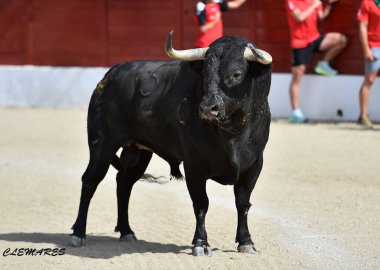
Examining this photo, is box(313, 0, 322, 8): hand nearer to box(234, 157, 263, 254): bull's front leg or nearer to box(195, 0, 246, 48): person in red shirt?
box(195, 0, 246, 48): person in red shirt

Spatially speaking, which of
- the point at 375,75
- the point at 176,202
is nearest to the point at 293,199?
the point at 176,202

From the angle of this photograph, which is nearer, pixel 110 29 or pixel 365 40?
pixel 365 40

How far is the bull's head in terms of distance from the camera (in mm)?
5824

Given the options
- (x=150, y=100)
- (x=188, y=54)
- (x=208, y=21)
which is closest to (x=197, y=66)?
(x=188, y=54)

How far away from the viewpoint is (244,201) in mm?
6422

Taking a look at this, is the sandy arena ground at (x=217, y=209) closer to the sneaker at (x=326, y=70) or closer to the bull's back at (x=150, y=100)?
the bull's back at (x=150, y=100)

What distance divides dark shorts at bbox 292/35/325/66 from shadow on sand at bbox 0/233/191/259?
20.9 ft

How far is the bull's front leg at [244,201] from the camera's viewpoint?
251 inches

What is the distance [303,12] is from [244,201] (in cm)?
687

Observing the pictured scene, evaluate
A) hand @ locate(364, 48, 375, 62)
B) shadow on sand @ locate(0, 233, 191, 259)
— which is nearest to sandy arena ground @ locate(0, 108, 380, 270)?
shadow on sand @ locate(0, 233, 191, 259)

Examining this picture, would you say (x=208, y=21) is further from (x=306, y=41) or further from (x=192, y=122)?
(x=192, y=122)

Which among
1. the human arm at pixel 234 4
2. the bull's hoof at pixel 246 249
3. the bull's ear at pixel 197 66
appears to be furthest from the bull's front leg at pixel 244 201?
the human arm at pixel 234 4

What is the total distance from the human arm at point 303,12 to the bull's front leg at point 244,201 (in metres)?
6.77

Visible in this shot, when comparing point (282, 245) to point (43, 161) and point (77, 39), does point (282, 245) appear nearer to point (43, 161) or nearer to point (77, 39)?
point (43, 161)
